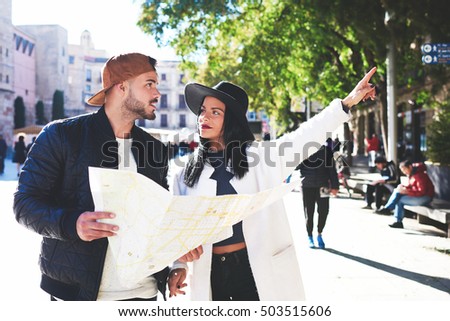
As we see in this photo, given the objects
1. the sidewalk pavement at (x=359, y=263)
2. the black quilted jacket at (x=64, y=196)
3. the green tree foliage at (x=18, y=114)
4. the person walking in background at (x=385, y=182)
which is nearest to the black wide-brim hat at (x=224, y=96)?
the black quilted jacket at (x=64, y=196)

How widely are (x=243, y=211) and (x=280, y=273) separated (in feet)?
2.72

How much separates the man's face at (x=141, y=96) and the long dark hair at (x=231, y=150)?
1.81 ft

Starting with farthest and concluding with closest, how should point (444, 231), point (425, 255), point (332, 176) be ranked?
point (444, 231) → point (332, 176) → point (425, 255)

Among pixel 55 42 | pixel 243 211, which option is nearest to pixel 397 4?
pixel 243 211

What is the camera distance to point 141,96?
242 centimetres

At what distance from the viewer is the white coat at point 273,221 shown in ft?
8.52

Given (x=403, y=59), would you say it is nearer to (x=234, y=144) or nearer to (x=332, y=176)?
(x=332, y=176)

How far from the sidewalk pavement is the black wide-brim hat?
1.61m

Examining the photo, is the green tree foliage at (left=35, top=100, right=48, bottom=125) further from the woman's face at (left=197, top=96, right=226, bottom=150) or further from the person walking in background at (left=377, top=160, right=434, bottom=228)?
the woman's face at (left=197, top=96, right=226, bottom=150)

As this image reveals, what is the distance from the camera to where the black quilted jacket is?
6.72 feet

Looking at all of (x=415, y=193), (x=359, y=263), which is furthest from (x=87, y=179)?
(x=415, y=193)

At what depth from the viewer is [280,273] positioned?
→ 269 centimetres

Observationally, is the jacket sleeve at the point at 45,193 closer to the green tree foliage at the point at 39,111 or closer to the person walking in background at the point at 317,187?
the person walking in background at the point at 317,187

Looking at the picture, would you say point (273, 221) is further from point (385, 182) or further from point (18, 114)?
point (18, 114)
